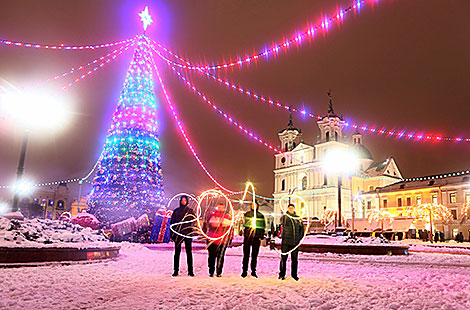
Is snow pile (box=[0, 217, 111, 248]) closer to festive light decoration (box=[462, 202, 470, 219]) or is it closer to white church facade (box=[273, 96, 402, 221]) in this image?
festive light decoration (box=[462, 202, 470, 219])

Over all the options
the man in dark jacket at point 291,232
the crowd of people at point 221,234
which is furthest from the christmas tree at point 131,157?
the man in dark jacket at point 291,232

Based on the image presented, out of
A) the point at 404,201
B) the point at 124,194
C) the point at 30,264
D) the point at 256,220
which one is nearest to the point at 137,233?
the point at 124,194

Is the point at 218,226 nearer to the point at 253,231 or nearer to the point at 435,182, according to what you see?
the point at 253,231

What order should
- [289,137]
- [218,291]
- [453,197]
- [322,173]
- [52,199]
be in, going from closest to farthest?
[218,291] → [453,197] → [322,173] → [289,137] → [52,199]

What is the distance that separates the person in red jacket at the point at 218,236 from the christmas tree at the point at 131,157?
49.4 ft

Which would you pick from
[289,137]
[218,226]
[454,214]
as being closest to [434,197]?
[454,214]

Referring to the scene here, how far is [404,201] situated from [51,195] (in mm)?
81330

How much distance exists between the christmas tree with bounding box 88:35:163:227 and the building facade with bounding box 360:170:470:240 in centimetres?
3779

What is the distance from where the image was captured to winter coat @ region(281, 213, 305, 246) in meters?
8.30

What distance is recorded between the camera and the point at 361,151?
84.5 metres

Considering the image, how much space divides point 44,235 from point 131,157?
40.9 feet

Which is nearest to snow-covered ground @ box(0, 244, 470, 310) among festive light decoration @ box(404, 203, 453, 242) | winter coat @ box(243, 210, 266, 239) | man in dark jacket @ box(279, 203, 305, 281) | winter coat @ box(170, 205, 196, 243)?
man in dark jacket @ box(279, 203, 305, 281)

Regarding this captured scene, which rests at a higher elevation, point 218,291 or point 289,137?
point 289,137

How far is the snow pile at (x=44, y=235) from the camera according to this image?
9492 mm
